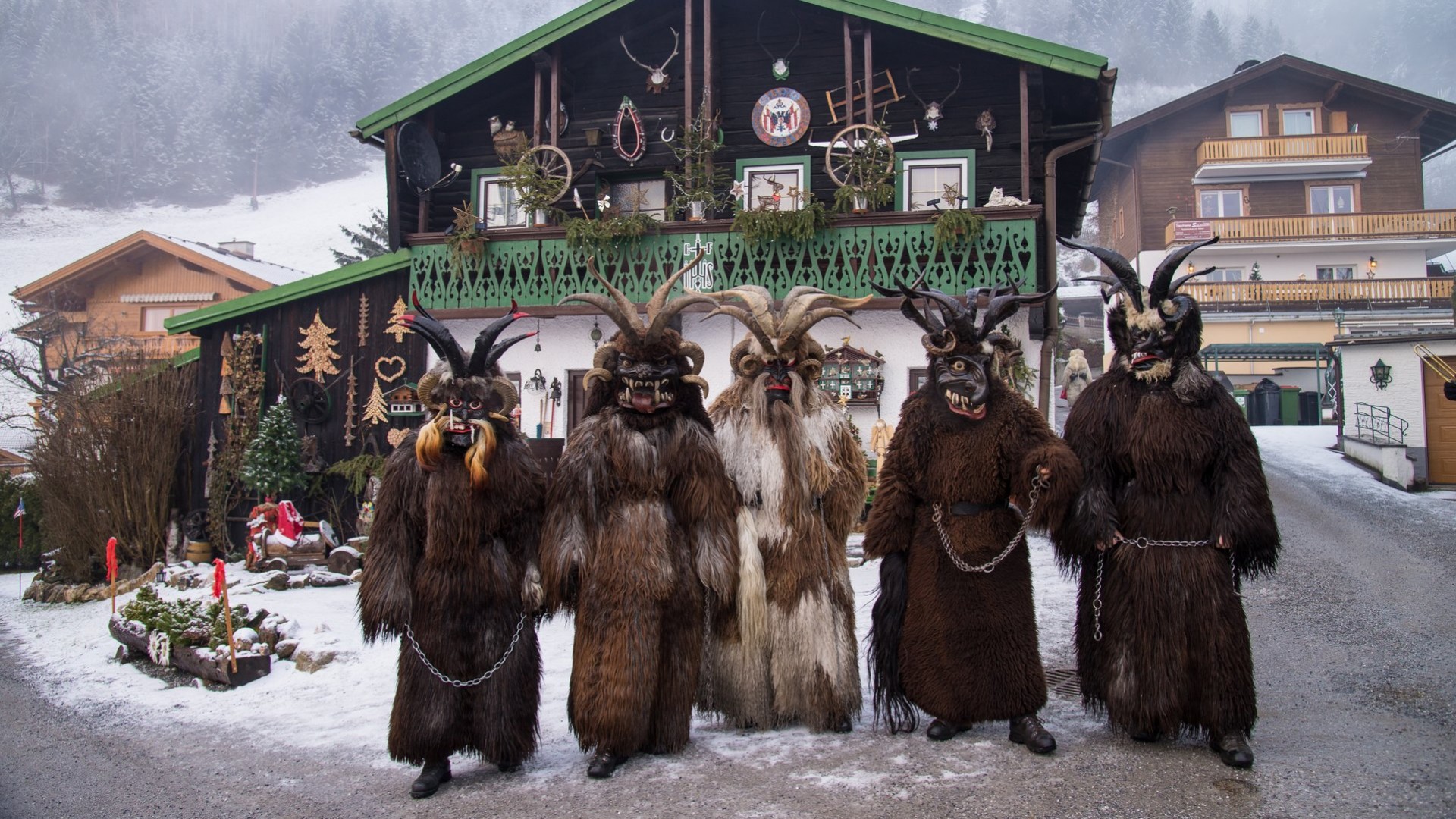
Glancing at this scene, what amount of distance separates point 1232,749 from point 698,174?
33.4 ft

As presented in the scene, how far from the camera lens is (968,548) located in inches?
201

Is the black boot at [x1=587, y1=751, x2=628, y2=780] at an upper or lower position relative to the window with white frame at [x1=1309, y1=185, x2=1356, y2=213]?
lower

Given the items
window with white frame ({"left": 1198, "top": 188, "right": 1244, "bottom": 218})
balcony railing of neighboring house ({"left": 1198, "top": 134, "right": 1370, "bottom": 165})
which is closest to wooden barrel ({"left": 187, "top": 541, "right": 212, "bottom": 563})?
balcony railing of neighboring house ({"left": 1198, "top": 134, "right": 1370, "bottom": 165})

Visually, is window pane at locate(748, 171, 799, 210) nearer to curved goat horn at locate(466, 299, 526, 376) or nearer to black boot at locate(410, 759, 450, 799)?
curved goat horn at locate(466, 299, 526, 376)

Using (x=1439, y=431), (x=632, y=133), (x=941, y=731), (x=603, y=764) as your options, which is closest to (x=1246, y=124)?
(x=1439, y=431)

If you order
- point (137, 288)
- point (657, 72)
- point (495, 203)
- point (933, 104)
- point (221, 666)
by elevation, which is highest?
point (657, 72)

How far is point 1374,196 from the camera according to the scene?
105 feet

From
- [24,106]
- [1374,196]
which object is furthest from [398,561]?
[24,106]

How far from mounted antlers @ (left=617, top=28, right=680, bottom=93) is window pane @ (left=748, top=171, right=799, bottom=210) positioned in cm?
202

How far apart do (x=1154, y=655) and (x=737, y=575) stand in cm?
212

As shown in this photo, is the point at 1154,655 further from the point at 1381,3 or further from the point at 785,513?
the point at 1381,3

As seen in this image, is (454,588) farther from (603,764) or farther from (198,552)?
(198,552)

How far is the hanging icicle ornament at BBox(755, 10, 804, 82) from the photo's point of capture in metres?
14.1

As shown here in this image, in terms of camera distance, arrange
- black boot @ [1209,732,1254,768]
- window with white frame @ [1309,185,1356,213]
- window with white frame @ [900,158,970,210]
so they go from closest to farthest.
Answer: black boot @ [1209,732,1254,768], window with white frame @ [900,158,970,210], window with white frame @ [1309,185,1356,213]
